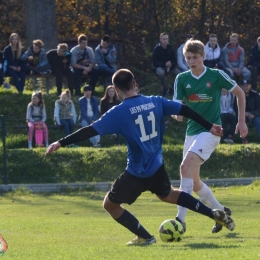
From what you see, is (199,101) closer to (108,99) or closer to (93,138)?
(93,138)

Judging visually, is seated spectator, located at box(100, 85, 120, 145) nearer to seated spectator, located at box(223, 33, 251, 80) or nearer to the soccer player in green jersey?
seated spectator, located at box(223, 33, 251, 80)

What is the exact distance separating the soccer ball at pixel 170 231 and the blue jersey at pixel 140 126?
77cm

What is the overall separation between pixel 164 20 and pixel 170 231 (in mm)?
20214

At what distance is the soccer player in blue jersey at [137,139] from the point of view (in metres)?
7.87

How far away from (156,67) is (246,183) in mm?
5802

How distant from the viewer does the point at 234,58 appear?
23000 mm

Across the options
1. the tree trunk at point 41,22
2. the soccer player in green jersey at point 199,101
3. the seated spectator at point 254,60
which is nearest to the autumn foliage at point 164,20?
the tree trunk at point 41,22

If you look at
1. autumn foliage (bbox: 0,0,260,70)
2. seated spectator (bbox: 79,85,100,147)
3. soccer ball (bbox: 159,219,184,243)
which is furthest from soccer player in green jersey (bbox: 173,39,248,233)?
autumn foliage (bbox: 0,0,260,70)

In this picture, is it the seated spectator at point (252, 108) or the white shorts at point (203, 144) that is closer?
the white shorts at point (203, 144)

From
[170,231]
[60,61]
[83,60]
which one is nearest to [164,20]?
[83,60]

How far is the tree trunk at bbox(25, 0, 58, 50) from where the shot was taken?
25938mm

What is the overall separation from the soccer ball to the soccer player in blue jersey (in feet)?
0.56

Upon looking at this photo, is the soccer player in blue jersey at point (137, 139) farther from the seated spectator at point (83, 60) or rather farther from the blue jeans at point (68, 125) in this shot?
the seated spectator at point (83, 60)

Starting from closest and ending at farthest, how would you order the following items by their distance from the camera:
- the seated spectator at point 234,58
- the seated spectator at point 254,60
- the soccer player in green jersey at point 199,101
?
the soccer player in green jersey at point 199,101 < the seated spectator at point 234,58 < the seated spectator at point 254,60
